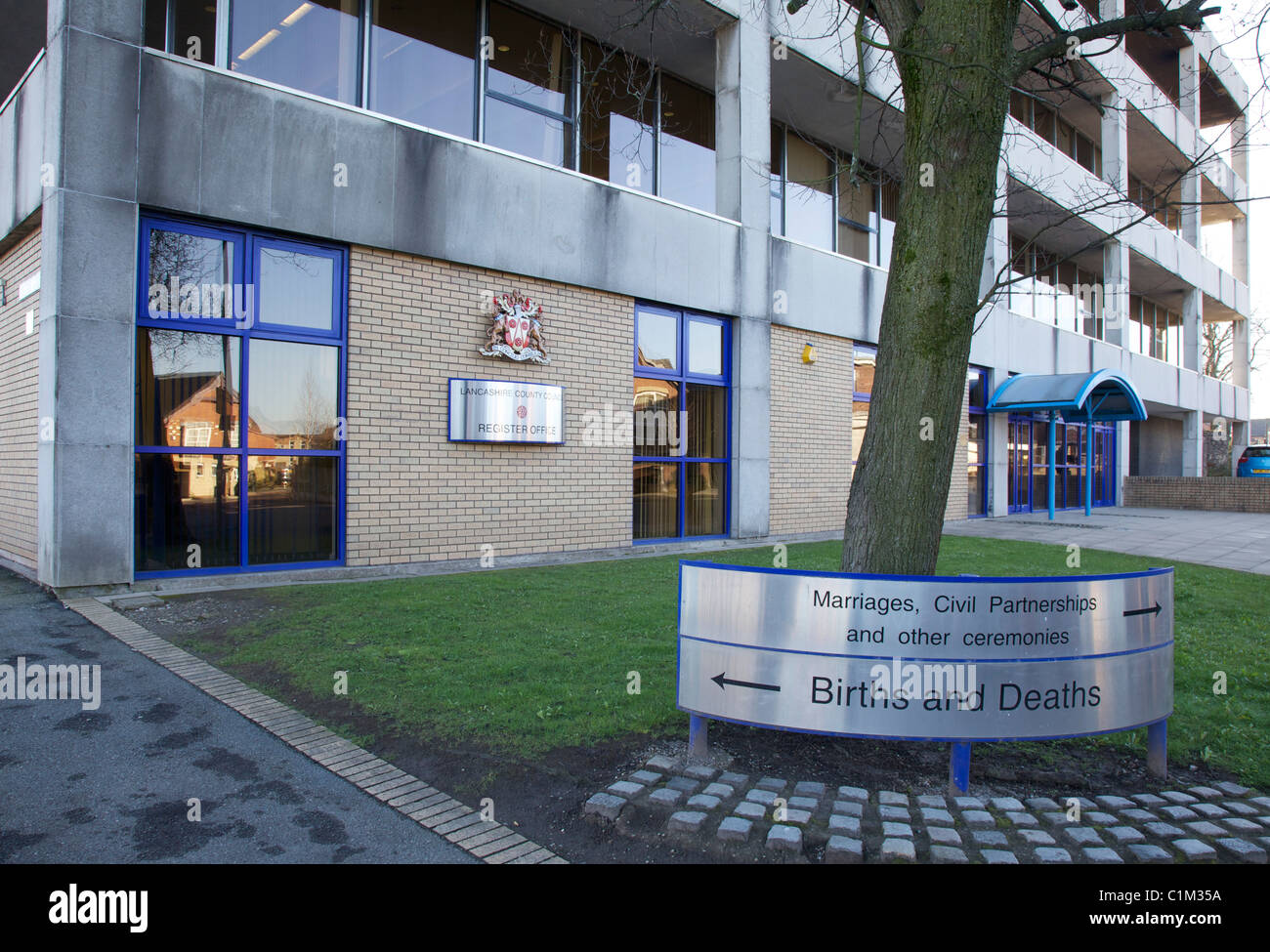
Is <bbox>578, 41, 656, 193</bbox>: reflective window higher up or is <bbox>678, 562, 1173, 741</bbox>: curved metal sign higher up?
<bbox>578, 41, 656, 193</bbox>: reflective window

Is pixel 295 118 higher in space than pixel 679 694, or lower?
higher

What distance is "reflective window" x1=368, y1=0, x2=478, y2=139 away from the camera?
32.8ft

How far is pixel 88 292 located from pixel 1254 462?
37.5 m

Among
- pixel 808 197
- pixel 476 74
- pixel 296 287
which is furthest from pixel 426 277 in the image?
pixel 808 197

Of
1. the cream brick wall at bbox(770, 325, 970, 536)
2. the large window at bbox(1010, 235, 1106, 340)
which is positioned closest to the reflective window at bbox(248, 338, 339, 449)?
the cream brick wall at bbox(770, 325, 970, 536)

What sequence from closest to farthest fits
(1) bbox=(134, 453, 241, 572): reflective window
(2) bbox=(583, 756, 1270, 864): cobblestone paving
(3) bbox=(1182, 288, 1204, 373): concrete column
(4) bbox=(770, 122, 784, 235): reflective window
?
(2) bbox=(583, 756, 1270, 864): cobblestone paving, (1) bbox=(134, 453, 241, 572): reflective window, (4) bbox=(770, 122, 784, 235): reflective window, (3) bbox=(1182, 288, 1204, 373): concrete column

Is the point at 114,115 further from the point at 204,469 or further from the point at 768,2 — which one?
the point at 768,2

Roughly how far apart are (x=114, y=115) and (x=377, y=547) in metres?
4.92

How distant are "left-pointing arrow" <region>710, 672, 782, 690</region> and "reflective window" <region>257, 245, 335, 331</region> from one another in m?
7.02

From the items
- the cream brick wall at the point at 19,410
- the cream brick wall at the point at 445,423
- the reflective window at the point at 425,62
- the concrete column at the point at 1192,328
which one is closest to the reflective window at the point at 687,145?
the cream brick wall at the point at 445,423

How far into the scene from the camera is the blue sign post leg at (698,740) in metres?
3.90

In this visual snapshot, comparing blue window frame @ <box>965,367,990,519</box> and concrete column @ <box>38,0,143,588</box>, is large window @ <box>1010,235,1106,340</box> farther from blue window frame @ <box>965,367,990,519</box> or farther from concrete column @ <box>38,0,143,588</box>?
concrete column @ <box>38,0,143,588</box>

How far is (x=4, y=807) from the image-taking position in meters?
3.30

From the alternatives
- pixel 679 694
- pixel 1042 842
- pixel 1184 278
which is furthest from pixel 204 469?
pixel 1184 278
